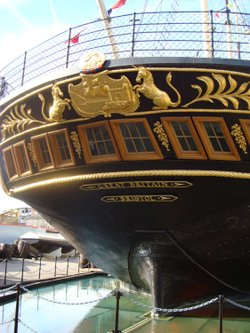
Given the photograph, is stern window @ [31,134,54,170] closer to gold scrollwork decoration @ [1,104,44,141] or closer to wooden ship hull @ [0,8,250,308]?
wooden ship hull @ [0,8,250,308]

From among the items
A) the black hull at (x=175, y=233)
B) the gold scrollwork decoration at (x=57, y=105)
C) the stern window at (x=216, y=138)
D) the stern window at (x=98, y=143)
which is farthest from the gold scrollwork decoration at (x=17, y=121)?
the stern window at (x=216, y=138)

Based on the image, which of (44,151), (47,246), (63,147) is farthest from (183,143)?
(47,246)

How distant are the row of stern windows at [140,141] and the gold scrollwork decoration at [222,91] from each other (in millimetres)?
269

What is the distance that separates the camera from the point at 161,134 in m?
6.04

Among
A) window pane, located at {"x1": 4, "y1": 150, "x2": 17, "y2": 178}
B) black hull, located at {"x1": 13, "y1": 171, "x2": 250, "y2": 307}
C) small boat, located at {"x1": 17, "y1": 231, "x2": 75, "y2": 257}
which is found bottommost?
small boat, located at {"x1": 17, "y1": 231, "x2": 75, "y2": 257}

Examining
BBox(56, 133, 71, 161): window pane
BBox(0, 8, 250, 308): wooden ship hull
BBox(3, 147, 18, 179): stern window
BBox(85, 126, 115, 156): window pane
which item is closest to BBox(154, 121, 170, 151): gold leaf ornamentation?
BBox(0, 8, 250, 308): wooden ship hull

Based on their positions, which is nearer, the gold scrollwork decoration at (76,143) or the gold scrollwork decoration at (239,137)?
the gold scrollwork decoration at (239,137)

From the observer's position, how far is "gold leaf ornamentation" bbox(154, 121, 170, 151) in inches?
238

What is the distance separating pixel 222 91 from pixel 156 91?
3.07 feet

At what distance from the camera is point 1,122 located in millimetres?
7770

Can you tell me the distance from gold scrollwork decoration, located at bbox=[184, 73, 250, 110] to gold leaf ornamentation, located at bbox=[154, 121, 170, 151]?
0.47 metres

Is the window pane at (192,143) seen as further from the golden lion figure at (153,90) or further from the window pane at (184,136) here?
the golden lion figure at (153,90)

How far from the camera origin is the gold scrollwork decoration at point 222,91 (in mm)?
5883

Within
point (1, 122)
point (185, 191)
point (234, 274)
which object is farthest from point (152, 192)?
point (1, 122)
